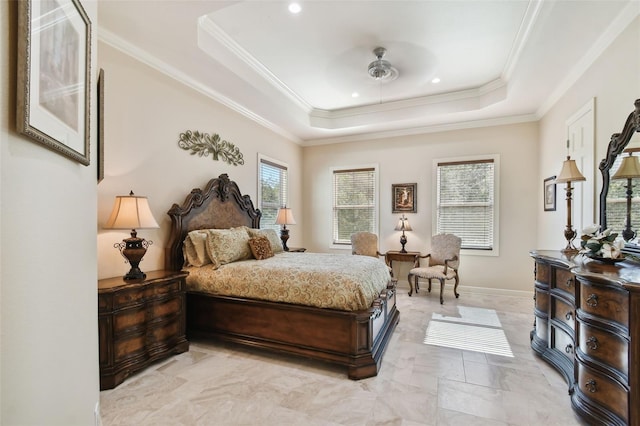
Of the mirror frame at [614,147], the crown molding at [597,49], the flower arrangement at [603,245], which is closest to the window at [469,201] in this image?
the crown molding at [597,49]

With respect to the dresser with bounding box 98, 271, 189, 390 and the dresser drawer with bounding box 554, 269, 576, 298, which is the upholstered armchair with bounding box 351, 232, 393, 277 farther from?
the dresser with bounding box 98, 271, 189, 390

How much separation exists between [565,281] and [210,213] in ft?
12.4

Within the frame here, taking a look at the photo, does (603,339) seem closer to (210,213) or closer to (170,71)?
(210,213)

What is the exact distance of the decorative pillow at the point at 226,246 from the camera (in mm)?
3205

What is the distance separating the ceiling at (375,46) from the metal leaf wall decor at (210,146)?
583mm

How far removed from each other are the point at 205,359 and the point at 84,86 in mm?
2427

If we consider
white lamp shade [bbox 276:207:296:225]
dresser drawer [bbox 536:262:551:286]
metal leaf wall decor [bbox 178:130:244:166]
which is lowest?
dresser drawer [bbox 536:262:551:286]

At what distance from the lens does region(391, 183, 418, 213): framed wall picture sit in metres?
5.42

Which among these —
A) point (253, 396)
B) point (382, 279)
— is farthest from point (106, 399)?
point (382, 279)

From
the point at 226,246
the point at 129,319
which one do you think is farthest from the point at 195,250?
the point at 129,319

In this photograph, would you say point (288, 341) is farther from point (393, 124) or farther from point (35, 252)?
point (393, 124)

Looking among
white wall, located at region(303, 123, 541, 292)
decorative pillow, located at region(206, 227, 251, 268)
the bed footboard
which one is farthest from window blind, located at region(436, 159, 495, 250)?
decorative pillow, located at region(206, 227, 251, 268)

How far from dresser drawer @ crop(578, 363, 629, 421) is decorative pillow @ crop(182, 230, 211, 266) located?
133 inches

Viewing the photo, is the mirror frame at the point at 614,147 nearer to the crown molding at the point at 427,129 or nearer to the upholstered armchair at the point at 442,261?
the upholstered armchair at the point at 442,261
